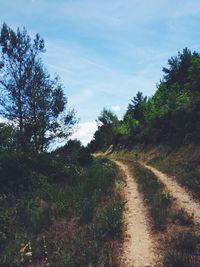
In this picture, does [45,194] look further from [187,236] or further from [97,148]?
[97,148]

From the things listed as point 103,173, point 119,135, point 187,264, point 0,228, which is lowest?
point 187,264

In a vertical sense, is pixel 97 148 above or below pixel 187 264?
above

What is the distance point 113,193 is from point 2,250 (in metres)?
7.35

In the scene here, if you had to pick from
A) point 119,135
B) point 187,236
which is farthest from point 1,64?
point 119,135

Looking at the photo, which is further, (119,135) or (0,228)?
→ (119,135)

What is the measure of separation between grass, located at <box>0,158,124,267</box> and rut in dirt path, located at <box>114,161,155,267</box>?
376mm

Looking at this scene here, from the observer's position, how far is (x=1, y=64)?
97.2 ft

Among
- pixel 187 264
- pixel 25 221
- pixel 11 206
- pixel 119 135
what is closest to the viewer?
pixel 187 264

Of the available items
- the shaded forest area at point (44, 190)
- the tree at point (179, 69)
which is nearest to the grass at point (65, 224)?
the shaded forest area at point (44, 190)

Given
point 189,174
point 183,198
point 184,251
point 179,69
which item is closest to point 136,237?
point 184,251

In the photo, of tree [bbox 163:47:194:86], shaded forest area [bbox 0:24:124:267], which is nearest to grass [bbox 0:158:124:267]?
shaded forest area [bbox 0:24:124:267]

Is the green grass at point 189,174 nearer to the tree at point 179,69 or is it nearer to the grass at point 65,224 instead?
the grass at point 65,224

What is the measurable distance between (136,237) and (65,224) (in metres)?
3.27

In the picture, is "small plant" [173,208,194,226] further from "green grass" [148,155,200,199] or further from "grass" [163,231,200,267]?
"green grass" [148,155,200,199]
